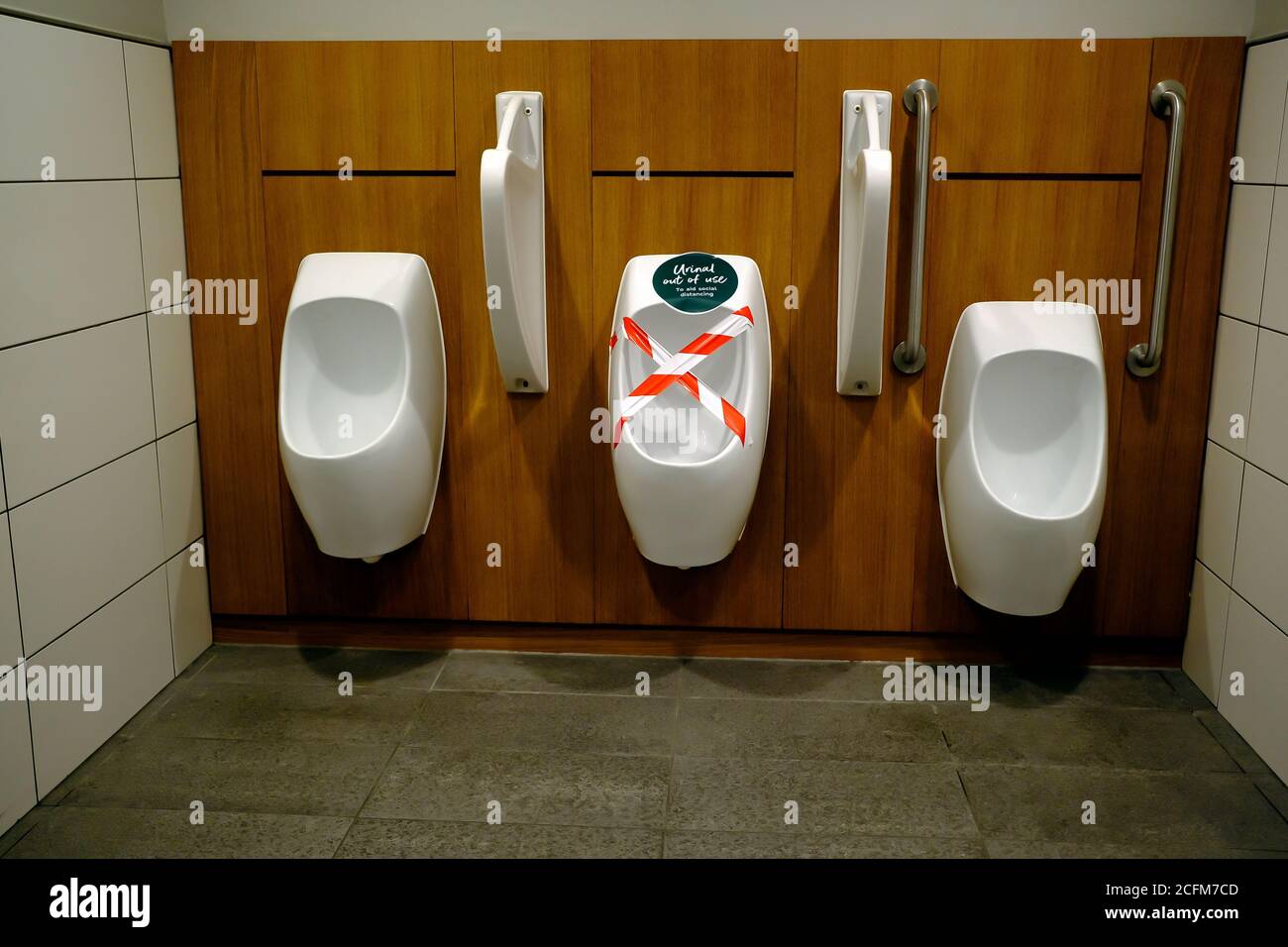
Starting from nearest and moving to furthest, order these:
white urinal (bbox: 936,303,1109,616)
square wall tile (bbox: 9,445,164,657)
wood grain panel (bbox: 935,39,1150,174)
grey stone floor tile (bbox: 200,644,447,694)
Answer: square wall tile (bbox: 9,445,164,657) → white urinal (bbox: 936,303,1109,616) → wood grain panel (bbox: 935,39,1150,174) → grey stone floor tile (bbox: 200,644,447,694)

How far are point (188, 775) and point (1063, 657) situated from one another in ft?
6.68

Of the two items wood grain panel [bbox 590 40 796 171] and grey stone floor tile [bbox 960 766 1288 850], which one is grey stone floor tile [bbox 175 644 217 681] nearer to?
wood grain panel [bbox 590 40 796 171]

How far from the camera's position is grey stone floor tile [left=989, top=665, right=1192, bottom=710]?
2750 mm

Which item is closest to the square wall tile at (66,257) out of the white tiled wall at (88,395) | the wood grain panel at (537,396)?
the white tiled wall at (88,395)

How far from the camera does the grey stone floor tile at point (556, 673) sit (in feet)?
9.32

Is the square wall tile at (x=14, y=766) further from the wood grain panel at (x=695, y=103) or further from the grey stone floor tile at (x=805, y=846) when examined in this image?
the wood grain panel at (x=695, y=103)

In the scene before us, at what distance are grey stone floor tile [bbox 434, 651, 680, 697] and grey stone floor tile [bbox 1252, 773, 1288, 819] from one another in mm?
1240

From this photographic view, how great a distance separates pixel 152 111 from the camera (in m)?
2.73

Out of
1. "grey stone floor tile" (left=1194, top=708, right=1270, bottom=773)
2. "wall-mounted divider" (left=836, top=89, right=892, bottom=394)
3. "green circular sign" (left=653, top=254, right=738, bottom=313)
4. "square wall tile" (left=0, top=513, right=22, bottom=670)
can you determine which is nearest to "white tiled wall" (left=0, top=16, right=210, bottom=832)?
"square wall tile" (left=0, top=513, right=22, bottom=670)

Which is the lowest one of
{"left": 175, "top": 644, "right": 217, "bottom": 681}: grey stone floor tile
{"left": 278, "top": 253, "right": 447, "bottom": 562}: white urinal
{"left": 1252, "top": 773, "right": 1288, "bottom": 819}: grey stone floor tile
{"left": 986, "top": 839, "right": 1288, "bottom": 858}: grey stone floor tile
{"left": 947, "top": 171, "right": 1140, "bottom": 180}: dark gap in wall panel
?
{"left": 986, "top": 839, "right": 1288, "bottom": 858}: grey stone floor tile

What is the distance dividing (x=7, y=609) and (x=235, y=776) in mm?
551

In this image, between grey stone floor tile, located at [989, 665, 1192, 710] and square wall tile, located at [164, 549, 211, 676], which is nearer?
grey stone floor tile, located at [989, 665, 1192, 710]
